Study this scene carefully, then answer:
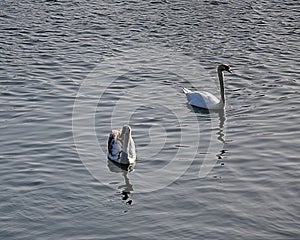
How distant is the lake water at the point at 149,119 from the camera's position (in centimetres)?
1381

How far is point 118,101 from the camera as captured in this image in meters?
20.3

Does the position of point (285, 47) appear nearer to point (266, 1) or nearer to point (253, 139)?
point (266, 1)

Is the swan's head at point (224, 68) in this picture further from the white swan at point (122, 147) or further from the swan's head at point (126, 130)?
the swan's head at point (126, 130)

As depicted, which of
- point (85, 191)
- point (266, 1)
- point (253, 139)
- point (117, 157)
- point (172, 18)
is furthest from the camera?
point (266, 1)

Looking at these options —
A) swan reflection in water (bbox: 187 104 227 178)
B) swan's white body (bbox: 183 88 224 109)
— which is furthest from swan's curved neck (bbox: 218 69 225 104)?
swan reflection in water (bbox: 187 104 227 178)

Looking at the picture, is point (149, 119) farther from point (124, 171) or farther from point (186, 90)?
point (124, 171)

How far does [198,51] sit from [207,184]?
32.2ft

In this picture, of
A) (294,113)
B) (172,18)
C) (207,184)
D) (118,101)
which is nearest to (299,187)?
(207,184)

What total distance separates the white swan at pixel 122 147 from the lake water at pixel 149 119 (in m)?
0.23

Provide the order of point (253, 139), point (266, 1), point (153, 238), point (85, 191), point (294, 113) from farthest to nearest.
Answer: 1. point (266, 1)
2. point (294, 113)
3. point (253, 139)
4. point (85, 191)
5. point (153, 238)

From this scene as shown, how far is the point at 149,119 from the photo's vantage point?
62.6 feet

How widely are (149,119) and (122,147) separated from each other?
2.67 metres

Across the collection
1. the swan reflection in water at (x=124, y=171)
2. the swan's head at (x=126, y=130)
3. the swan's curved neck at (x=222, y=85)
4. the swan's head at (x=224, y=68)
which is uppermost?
the swan's head at (x=224, y=68)

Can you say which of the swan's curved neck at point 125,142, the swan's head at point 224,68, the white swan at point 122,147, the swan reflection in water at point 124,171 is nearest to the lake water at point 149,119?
the swan reflection in water at point 124,171
